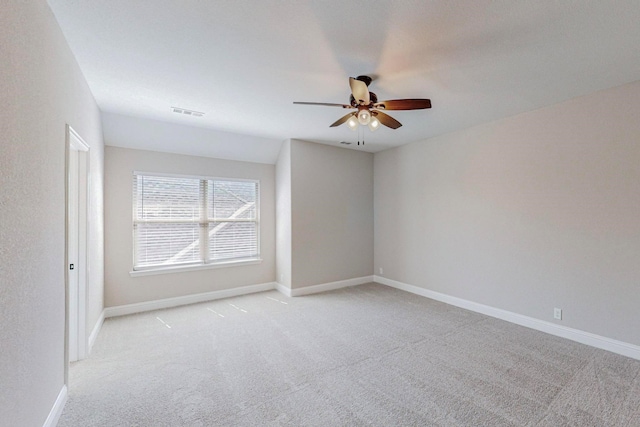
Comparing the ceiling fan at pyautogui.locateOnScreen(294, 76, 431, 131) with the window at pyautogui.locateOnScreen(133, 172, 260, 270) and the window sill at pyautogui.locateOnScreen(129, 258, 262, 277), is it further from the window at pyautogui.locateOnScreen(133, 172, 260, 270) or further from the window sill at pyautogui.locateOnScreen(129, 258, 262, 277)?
the window sill at pyautogui.locateOnScreen(129, 258, 262, 277)

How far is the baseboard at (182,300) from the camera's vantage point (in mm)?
4016

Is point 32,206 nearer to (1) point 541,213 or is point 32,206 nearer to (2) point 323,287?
(2) point 323,287

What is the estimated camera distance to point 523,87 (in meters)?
2.88

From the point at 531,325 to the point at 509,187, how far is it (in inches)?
68.7

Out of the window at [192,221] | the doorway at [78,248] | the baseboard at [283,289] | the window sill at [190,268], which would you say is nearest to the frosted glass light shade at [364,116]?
the doorway at [78,248]

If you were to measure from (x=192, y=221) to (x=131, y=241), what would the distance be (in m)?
0.88

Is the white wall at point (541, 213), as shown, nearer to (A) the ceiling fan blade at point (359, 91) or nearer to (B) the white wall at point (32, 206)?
(A) the ceiling fan blade at point (359, 91)

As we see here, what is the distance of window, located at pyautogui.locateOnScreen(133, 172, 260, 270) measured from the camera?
431cm

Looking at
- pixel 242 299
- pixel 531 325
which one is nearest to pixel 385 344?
pixel 531 325

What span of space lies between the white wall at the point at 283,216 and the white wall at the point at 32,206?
2.98 m

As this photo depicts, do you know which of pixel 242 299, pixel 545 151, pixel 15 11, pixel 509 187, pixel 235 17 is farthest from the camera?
pixel 242 299

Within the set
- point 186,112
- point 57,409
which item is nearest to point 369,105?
point 186,112

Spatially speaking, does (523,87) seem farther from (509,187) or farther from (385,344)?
(385,344)

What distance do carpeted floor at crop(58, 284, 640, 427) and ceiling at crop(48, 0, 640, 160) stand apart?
2.71 meters
